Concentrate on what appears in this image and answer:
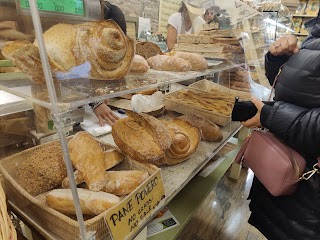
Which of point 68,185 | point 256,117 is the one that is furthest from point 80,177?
point 256,117

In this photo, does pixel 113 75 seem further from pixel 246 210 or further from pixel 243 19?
pixel 246 210

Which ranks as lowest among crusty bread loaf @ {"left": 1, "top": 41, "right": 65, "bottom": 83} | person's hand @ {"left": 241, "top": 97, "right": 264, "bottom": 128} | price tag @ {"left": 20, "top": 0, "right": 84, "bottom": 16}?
person's hand @ {"left": 241, "top": 97, "right": 264, "bottom": 128}

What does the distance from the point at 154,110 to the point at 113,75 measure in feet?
2.46

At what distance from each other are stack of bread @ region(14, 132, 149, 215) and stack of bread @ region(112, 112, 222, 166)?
0.30 feet

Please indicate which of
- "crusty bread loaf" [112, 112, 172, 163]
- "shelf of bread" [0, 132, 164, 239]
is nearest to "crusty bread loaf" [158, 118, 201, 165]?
"crusty bread loaf" [112, 112, 172, 163]

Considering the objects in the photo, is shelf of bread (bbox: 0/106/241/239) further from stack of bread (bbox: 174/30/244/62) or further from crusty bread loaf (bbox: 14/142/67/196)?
stack of bread (bbox: 174/30/244/62)

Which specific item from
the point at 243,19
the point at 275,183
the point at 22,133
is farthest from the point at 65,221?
the point at 243,19

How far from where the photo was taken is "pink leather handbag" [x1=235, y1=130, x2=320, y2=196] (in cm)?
94

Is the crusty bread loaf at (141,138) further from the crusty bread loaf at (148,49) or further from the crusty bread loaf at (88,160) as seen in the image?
the crusty bread loaf at (148,49)

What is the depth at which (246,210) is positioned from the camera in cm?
204

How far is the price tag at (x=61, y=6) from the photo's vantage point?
48 cm

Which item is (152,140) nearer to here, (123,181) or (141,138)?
(141,138)

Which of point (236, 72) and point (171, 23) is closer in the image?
point (171, 23)

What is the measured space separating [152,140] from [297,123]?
0.58 metres
